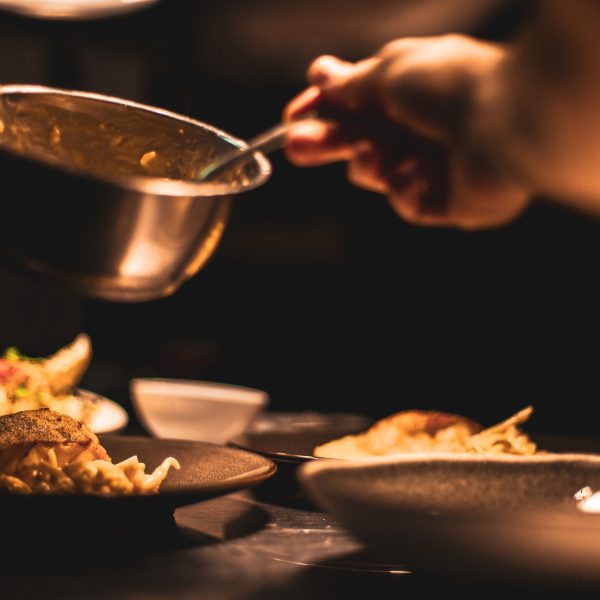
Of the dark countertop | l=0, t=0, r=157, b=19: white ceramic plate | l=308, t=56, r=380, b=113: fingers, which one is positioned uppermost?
l=0, t=0, r=157, b=19: white ceramic plate

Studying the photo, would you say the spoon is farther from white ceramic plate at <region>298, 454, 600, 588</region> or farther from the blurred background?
the blurred background

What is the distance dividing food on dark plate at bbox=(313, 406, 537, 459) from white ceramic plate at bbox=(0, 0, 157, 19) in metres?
0.94

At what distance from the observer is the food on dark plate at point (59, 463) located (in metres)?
0.81

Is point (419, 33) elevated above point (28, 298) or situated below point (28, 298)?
above

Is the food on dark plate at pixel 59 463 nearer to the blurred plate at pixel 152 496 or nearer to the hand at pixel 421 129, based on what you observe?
the blurred plate at pixel 152 496

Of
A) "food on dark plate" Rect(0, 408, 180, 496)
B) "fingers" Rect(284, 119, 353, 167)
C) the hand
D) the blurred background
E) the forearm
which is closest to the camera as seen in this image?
the forearm

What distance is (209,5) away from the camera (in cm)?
382

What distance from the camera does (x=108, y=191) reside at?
77 centimetres

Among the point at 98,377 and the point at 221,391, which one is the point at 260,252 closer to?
the point at 98,377

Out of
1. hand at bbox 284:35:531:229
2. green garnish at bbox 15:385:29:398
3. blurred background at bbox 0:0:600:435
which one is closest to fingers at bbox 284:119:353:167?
hand at bbox 284:35:531:229

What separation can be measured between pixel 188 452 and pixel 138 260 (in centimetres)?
27

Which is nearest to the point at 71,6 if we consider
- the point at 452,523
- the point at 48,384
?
the point at 48,384

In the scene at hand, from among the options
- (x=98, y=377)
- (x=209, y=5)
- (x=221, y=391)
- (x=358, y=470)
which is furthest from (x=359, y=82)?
(x=209, y=5)

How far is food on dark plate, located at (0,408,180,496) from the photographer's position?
0.81 meters
